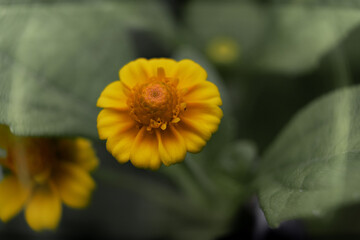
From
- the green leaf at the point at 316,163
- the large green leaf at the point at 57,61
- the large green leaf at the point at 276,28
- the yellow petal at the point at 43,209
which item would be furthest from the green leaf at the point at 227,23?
the yellow petal at the point at 43,209

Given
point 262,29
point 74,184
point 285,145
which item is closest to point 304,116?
point 285,145

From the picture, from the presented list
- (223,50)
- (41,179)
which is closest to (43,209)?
(41,179)

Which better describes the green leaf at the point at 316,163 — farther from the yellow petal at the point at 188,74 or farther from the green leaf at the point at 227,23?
the green leaf at the point at 227,23

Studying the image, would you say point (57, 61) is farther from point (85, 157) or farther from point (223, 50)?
point (223, 50)

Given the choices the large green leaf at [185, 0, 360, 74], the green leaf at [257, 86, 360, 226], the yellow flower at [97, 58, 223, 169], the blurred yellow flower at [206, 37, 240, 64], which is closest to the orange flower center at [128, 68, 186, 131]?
the yellow flower at [97, 58, 223, 169]

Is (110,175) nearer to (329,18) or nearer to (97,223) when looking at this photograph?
(97,223)

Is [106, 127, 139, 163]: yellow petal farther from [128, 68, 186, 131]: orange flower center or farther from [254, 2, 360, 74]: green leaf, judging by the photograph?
[254, 2, 360, 74]: green leaf
